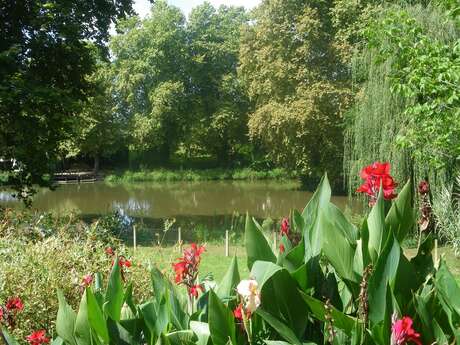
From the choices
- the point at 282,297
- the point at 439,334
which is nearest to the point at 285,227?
the point at 282,297

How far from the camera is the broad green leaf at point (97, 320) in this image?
7.50 feet

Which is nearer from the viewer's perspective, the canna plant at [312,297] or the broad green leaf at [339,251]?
the canna plant at [312,297]

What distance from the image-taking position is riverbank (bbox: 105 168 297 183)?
45062 millimetres

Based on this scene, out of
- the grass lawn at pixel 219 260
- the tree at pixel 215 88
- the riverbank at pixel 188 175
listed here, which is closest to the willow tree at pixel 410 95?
the grass lawn at pixel 219 260

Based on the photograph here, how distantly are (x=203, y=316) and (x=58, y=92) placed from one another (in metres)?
12.9

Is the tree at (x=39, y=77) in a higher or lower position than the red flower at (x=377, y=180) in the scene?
higher

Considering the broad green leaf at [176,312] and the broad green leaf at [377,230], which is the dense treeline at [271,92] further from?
the broad green leaf at [176,312]

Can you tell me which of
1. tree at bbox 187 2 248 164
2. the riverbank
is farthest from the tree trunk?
tree at bbox 187 2 248 164

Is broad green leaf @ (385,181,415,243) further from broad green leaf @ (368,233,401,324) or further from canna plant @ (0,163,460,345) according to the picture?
broad green leaf @ (368,233,401,324)

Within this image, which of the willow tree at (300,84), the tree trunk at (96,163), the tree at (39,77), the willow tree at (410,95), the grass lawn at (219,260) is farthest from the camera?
the tree trunk at (96,163)

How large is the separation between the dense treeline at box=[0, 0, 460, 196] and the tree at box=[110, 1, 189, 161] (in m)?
0.11

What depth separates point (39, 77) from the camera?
16.4 metres

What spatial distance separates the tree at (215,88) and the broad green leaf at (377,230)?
132 feet

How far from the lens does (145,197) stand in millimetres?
34688
